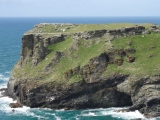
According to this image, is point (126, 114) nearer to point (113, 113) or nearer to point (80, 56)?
point (113, 113)

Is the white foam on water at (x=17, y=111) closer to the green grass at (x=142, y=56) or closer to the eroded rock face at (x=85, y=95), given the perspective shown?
the eroded rock face at (x=85, y=95)

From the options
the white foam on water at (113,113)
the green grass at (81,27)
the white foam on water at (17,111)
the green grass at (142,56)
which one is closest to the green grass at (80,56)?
the green grass at (142,56)

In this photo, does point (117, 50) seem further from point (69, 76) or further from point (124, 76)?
point (69, 76)

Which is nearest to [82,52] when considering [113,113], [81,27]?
[81,27]

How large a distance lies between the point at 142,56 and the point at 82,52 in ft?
51.5

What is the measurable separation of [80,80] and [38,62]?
1555 cm

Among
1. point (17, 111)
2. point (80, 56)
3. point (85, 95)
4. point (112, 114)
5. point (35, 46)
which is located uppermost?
point (35, 46)

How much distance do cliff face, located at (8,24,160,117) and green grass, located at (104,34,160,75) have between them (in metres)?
0.27

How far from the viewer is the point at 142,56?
89.6 meters

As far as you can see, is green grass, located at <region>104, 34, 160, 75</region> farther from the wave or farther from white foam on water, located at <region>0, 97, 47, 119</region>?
white foam on water, located at <region>0, 97, 47, 119</region>

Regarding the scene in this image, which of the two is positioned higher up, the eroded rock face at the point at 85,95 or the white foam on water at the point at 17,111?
the eroded rock face at the point at 85,95

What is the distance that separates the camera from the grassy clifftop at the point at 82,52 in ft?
287

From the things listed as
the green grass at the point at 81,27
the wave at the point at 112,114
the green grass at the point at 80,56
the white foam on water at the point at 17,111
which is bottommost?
the white foam on water at the point at 17,111

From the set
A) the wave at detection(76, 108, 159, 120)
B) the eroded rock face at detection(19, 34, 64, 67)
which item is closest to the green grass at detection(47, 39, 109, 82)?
the eroded rock face at detection(19, 34, 64, 67)
